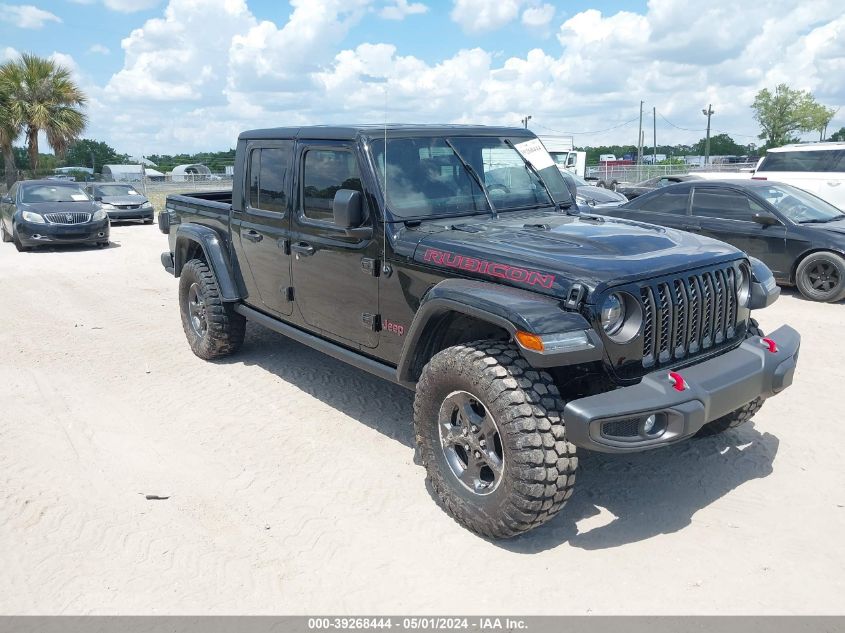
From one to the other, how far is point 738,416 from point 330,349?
261cm

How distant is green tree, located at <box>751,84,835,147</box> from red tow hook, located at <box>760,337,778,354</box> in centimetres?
5240

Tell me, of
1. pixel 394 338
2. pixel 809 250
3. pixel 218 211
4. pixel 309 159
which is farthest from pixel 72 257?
pixel 809 250

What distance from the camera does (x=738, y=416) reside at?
4344 mm

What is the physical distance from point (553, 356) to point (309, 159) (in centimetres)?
255

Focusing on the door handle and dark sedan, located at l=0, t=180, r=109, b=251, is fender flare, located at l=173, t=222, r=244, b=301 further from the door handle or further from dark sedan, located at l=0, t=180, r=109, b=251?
dark sedan, located at l=0, t=180, r=109, b=251

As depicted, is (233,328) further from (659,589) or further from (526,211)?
(659,589)

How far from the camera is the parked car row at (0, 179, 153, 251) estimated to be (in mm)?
13945

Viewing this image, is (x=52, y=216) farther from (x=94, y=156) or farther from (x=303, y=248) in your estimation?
(x=94, y=156)

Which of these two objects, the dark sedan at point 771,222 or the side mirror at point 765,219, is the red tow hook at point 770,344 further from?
the side mirror at point 765,219

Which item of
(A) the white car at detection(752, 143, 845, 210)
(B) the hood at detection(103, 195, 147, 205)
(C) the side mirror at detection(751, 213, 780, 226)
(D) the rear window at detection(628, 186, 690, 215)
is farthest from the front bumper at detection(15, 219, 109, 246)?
(A) the white car at detection(752, 143, 845, 210)

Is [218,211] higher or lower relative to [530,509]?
higher

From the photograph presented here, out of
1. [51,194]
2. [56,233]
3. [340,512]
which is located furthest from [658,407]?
[51,194]

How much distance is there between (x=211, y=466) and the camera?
4438 millimetres

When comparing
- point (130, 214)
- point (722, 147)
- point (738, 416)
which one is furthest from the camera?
point (722, 147)
